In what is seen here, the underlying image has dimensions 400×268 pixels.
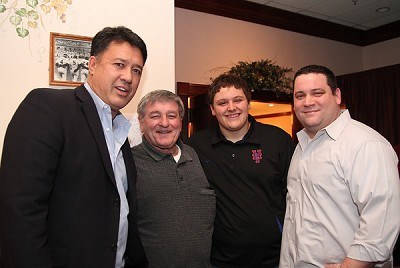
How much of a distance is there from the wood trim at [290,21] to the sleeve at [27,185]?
10.9 ft

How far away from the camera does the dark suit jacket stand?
1.12m

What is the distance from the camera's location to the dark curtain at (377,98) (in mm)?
4527

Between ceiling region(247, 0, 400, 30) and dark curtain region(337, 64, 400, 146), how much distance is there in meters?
0.79

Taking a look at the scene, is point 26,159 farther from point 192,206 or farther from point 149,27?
point 149,27

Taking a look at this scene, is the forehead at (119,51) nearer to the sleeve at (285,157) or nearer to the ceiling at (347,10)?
the sleeve at (285,157)

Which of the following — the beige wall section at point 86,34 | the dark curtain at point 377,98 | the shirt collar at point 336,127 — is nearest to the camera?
the shirt collar at point 336,127

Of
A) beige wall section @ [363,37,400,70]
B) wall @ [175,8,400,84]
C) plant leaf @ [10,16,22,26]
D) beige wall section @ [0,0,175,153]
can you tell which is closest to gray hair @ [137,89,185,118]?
beige wall section @ [0,0,175,153]

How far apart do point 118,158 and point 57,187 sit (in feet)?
1.05

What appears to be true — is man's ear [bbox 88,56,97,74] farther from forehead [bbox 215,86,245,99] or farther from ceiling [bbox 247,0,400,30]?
ceiling [bbox 247,0,400,30]

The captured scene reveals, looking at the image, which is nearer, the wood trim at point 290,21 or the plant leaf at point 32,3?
the plant leaf at point 32,3

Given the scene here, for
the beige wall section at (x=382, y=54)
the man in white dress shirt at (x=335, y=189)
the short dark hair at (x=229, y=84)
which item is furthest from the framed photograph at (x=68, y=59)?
the beige wall section at (x=382, y=54)

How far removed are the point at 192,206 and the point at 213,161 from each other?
1.09ft

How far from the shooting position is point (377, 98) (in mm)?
4707

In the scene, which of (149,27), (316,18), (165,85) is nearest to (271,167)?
(165,85)
